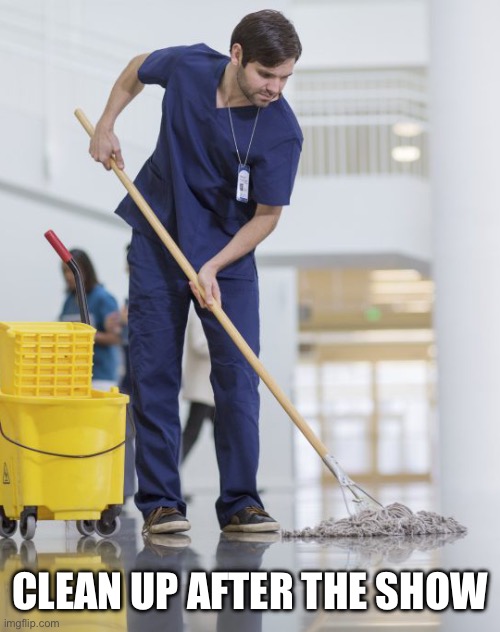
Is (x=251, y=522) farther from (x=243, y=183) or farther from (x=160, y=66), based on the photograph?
(x=160, y=66)

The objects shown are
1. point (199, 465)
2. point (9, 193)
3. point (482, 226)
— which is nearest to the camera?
point (482, 226)

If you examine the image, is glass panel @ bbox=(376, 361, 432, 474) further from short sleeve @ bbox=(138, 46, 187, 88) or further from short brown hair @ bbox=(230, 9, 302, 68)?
short brown hair @ bbox=(230, 9, 302, 68)

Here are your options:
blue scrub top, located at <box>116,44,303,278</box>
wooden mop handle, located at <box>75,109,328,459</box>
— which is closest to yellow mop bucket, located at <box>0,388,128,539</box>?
wooden mop handle, located at <box>75,109,328,459</box>

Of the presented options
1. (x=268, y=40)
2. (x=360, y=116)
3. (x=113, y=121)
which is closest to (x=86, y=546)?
(x=113, y=121)

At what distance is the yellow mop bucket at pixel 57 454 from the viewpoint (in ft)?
8.38

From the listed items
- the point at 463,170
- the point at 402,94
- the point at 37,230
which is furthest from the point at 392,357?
the point at 463,170

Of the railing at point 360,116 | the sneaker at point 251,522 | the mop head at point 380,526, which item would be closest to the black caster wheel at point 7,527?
the sneaker at point 251,522

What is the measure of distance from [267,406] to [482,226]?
4282mm

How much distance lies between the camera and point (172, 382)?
275cm

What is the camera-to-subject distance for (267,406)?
9.30 m

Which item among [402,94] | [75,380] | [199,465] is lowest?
[199,465]

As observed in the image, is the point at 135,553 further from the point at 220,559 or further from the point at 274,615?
the point at 274,615

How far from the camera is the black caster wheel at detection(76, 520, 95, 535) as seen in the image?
275 cm

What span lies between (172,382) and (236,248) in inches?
13.4
